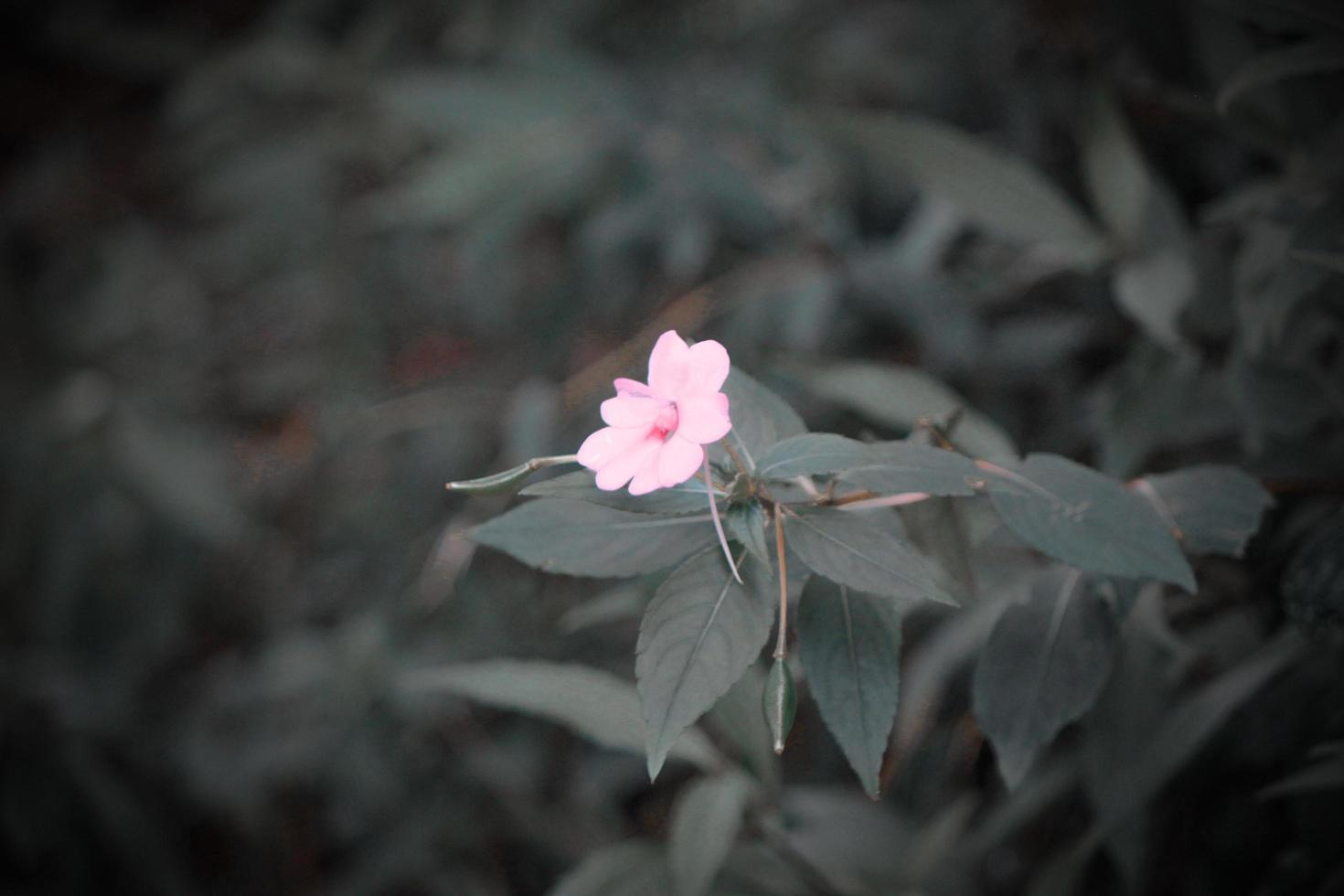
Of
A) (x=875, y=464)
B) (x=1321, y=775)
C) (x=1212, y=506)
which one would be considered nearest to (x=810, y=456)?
(x=875, y=464)

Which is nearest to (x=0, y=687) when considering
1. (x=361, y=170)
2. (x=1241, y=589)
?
(x=361, y=170)

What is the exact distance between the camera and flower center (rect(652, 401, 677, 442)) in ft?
1.21

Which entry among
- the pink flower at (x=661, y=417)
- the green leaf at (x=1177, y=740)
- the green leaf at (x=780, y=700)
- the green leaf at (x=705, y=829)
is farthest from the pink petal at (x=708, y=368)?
the green leaf at (x=1177, y=740)

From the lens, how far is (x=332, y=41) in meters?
1.56

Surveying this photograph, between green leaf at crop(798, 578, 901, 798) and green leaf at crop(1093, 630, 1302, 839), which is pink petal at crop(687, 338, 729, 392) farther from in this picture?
green leaf at crop(1093, 630, 1302, 839)

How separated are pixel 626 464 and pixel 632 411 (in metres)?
0.02

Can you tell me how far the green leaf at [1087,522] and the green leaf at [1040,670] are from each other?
0.30ft

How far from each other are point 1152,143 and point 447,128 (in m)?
0.81

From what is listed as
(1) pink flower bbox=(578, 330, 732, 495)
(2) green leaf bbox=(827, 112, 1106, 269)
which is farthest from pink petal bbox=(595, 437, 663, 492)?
(2) green leaf bbox=(827, 112, 1106, 269)

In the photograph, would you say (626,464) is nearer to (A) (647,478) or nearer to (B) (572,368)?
(A) (647,478)

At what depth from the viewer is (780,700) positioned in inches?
14.5

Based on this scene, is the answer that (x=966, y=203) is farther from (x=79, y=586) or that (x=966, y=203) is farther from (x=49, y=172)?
(x=49, y=172)

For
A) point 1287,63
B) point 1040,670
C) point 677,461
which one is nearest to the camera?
point 677,461

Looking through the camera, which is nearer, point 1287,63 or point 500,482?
point 500,482
